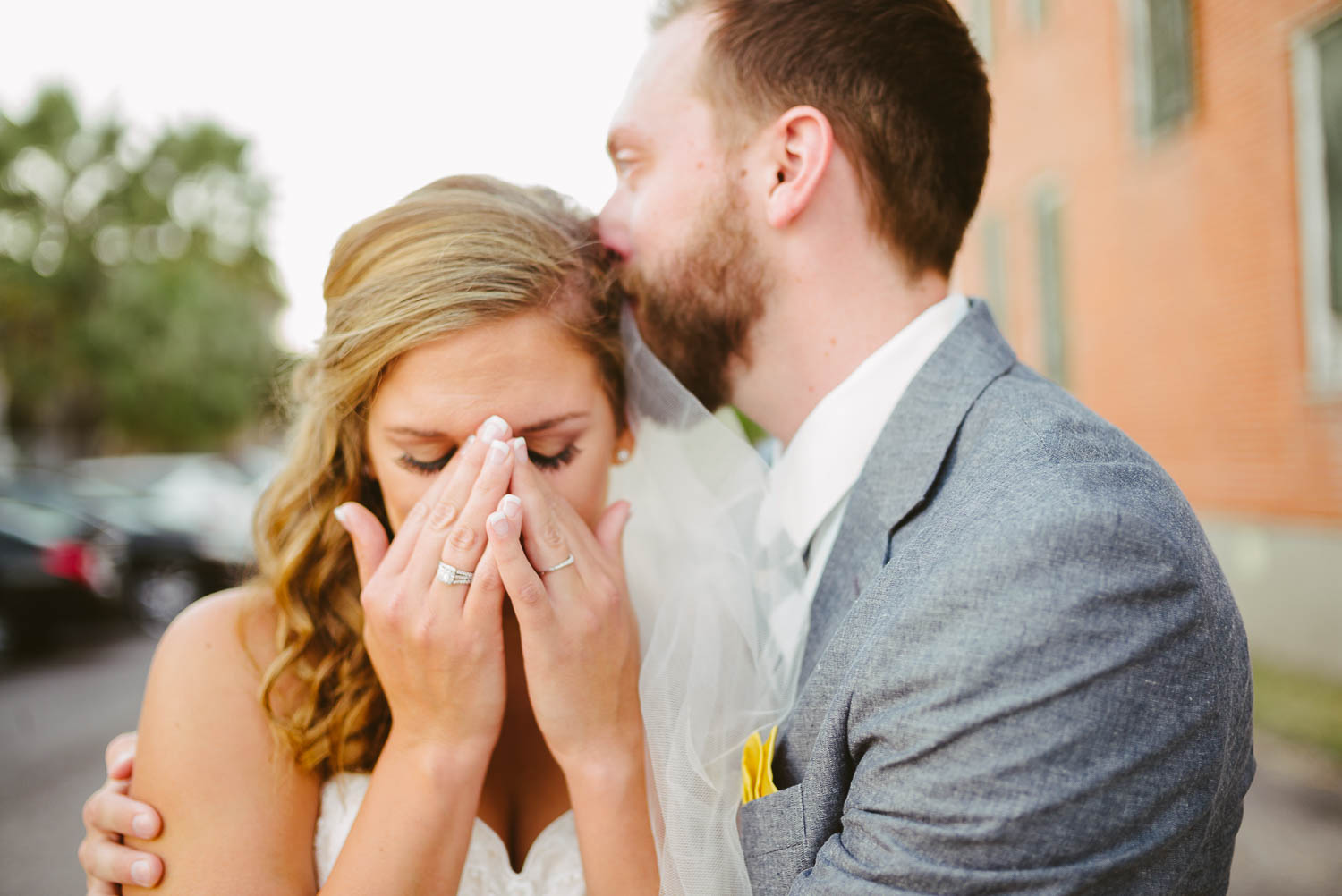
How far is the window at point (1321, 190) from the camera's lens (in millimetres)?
5895

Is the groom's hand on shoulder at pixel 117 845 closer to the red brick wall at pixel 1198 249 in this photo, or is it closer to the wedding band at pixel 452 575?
the wedding band at pixel 452 575

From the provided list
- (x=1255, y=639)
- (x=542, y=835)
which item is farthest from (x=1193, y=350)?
(x=542, y=835)

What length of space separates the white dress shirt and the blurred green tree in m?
28.6

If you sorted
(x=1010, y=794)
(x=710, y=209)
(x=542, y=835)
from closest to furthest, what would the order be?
(x=1010, y=794) < (x=542, y=835) < (x=710, y=209)

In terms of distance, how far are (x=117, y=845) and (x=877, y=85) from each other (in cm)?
240

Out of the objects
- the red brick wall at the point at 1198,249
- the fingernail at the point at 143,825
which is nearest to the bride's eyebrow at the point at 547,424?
the fingernail at the point at 143,825

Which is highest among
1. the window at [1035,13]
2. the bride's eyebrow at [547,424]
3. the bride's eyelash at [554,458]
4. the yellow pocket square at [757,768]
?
the window at [1035,13]

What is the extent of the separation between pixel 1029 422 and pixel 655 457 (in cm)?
94

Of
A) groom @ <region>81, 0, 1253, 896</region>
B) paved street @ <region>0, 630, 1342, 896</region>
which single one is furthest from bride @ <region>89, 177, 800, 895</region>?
paved street @ <region>0, 630, 1342, 896</region>

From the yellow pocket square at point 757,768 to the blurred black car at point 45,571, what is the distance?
31.7ft

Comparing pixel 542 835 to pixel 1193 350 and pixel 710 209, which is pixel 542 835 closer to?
pixel 710 209

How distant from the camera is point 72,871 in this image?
466 cm

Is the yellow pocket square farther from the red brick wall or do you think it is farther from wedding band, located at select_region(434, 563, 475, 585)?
the red brick wall

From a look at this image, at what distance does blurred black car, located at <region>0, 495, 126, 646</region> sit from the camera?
8805 mm
